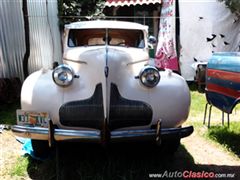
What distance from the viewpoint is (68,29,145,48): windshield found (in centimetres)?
496

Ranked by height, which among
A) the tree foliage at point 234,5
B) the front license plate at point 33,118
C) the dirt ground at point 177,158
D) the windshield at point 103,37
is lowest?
the dirt ground at point 177,158

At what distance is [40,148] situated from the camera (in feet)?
13.9

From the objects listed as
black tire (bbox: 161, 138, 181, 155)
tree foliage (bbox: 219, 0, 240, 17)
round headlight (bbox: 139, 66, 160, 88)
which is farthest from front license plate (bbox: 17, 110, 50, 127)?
tree foliage (bbox: 219, 0, 240, 17)

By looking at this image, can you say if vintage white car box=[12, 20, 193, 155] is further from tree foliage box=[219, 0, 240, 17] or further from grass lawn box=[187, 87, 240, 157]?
tree foliage box=[219, 0, 240, 17]

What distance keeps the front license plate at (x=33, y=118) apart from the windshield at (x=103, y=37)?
5.39 feet

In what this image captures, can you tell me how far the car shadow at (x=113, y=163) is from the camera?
3.85 m

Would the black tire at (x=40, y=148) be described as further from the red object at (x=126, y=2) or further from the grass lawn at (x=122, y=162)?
the red object at (x=126, y=2)

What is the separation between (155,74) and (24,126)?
4.89 feet

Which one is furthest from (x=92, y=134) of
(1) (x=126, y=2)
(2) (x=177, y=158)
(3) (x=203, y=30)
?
(3) (x=203, y=30)

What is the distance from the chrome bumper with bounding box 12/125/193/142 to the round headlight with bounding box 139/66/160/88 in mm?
511

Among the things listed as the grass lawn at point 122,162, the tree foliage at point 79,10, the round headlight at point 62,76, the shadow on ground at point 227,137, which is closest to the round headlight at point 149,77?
the round headlight at point 62,76

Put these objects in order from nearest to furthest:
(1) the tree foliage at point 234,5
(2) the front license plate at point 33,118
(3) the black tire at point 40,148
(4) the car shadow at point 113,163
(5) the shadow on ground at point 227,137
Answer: (2) the front license plate at point 33,118, (4) the car shadow at point 113,163, (3) the black tire at point 40,148, (5) the shadow on ground at point 227,137, (1) the tree foliage at point 234,5

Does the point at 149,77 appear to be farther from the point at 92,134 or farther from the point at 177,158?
the point at 177,158

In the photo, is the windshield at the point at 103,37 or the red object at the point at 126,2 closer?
the windshield at the point at 103,37
